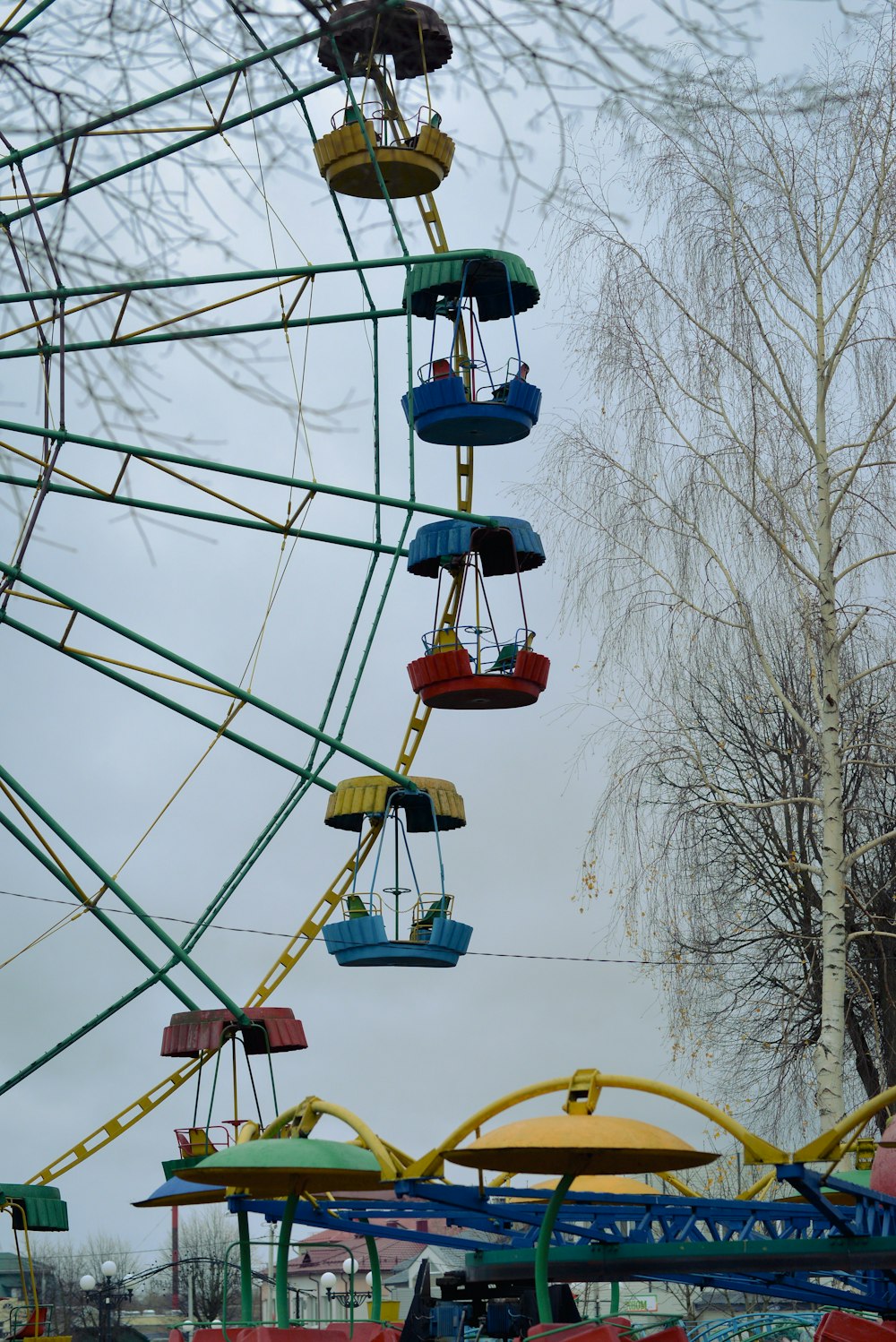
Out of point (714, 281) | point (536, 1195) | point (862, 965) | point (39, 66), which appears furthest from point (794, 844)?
point (39, 66)

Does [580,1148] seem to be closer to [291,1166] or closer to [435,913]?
[291,1166]

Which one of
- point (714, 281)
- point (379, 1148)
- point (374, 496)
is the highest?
point (714, 281)

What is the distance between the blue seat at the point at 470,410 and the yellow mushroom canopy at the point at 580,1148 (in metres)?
7.98

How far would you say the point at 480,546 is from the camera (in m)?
Result: 15.8

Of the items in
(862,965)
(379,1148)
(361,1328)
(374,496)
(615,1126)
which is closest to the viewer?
(615,1126)

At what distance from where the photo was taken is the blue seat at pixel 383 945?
14133 millimetres

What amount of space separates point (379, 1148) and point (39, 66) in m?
5.00

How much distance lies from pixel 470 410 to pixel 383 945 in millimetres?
4437

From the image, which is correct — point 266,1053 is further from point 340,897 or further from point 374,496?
point 374,496

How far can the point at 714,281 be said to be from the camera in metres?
20.1

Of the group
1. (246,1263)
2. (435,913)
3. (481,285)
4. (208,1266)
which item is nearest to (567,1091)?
(246,1263)

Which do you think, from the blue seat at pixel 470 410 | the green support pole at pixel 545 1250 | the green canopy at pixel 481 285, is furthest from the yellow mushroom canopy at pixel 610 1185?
the green canopy at pixel 481 285

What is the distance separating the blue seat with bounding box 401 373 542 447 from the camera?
1479 centimetres

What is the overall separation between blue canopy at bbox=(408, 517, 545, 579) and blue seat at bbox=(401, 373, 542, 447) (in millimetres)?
757
